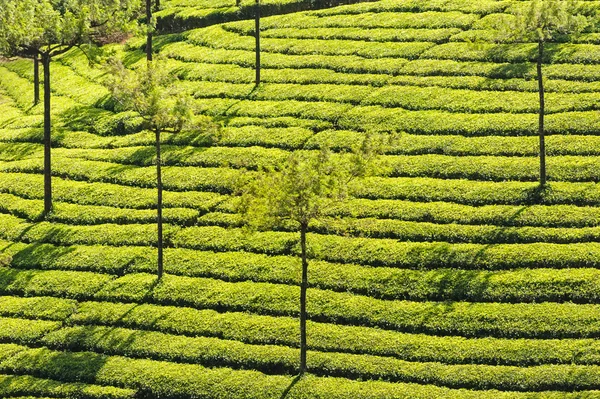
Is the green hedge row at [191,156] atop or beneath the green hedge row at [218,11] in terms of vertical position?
beneath

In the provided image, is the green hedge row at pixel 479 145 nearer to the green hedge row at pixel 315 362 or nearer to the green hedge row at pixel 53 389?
the green hedge row at pixel 315 362

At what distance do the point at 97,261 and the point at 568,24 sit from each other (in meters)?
28.8

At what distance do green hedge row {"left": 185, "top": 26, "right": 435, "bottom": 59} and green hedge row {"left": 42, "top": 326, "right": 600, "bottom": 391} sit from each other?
30994mm

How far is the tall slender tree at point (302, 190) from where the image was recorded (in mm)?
39531

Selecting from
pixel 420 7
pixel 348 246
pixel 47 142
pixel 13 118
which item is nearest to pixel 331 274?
pixel 348 246

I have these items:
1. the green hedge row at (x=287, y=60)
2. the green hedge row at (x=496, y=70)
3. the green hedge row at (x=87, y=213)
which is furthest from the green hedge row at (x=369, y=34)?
the green hedge row at (x=87, y=213)

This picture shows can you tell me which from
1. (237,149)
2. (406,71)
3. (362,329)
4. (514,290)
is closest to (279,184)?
(362,329)

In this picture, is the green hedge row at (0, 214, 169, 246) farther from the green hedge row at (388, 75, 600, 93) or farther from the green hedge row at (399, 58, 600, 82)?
the green hedge row at (399, 58, 600, 82)

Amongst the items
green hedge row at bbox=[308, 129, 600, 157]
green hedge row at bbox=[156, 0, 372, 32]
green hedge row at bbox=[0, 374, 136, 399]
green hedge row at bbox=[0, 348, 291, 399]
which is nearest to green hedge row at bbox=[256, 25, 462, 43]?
green hedge row at bbox=[156, 0, 372, 32]

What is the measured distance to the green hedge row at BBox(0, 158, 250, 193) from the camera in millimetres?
56188

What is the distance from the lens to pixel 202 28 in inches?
3199

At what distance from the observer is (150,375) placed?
140 feet

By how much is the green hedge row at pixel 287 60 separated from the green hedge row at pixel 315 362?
93.9 feet

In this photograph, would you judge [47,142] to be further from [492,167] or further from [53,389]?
[492,167]
